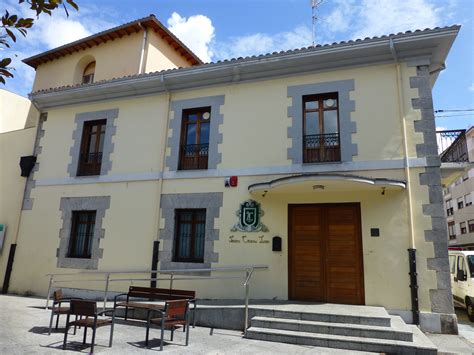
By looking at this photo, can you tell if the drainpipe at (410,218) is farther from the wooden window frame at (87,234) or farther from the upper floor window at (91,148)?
the upper floor window at (91,148)

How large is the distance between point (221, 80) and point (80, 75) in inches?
275

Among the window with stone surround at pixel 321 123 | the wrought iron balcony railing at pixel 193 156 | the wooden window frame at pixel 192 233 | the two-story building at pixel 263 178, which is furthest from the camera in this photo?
the wrought iron balcony railing at pixel 193 156

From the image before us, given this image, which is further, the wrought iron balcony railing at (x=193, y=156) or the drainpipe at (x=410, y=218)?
the wrought iron balcony railing at (x=193, y=156)

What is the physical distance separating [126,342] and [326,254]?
14.0ft

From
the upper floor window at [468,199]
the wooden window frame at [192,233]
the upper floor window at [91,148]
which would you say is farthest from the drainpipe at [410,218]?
the upper floor window at [468,199]

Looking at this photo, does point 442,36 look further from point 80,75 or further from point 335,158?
point 80,75

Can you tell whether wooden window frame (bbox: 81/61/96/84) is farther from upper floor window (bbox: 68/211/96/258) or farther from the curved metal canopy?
the curved metal canopy

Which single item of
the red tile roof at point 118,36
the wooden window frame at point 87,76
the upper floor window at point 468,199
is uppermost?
the red tile roof at point 118,36

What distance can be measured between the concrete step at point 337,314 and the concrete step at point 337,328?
0.10m

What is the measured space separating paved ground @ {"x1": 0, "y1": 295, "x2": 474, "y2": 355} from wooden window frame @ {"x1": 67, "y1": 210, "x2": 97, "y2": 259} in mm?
2688

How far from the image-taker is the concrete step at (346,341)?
204 inches

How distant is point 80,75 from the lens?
13.4m

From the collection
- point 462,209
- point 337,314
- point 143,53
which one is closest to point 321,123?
point 337,314

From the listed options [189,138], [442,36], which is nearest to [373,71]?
[442,36]
